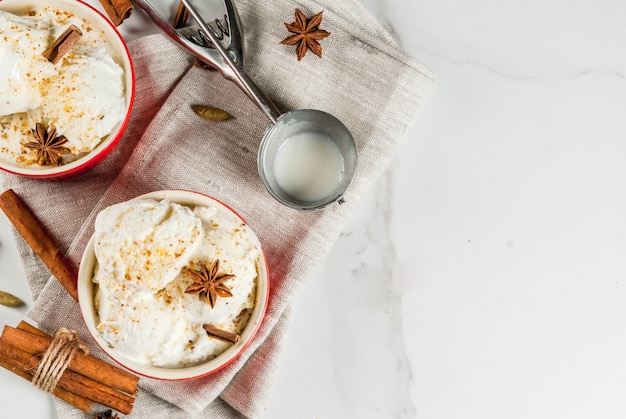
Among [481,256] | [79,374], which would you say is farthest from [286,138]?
[79,374]

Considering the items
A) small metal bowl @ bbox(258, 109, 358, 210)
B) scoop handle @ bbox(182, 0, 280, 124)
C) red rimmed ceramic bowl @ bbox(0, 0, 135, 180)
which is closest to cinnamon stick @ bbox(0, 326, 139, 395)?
red rimmed ceramic bowl @ bbox(0, 0, 135, 180)

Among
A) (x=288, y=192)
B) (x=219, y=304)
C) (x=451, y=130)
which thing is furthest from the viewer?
(x=451, y=130)

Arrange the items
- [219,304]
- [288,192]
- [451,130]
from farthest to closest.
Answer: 1. [451,130]
2. [288,192]
3. [219,304]

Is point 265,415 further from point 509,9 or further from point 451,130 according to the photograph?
point 509,9

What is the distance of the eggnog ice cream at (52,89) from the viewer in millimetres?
1230

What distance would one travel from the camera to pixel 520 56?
4.88 feet

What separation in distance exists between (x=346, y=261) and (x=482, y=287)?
31 centimetres

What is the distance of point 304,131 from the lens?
139 centimetres

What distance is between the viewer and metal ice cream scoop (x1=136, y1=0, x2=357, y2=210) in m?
1.34

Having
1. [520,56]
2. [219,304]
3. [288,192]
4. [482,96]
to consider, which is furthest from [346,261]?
[520,56]

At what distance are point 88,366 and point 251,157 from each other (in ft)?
1.79

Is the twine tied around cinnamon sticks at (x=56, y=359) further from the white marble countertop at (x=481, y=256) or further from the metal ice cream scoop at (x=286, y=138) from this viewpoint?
the metal ice cream scoop at (x=286, y=138)

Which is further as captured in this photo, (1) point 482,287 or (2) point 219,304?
(1) point 482,287

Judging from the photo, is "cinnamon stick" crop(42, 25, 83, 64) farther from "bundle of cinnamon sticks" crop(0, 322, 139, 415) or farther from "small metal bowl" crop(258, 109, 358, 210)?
"bundle of cinnamon sticks" crop(0, 322, 139, 415)
